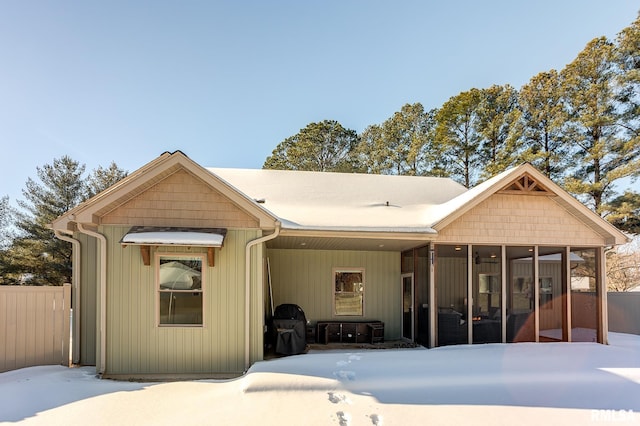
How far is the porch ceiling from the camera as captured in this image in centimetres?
795

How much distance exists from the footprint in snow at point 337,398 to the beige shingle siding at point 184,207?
3215 mm

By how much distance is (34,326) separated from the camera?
6.25 metres

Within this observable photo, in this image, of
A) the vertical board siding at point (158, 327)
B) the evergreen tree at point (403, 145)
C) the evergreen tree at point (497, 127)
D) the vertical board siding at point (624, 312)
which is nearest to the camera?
the vertical board siding at point (158, 327)

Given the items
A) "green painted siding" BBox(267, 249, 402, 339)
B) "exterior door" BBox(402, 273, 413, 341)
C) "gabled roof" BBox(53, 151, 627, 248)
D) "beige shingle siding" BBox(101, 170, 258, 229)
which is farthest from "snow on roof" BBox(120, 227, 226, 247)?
"exterior door" BBox(402, 273, 413, 341)

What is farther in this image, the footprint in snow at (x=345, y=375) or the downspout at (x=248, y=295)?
the downspout at (x=248, y=295)

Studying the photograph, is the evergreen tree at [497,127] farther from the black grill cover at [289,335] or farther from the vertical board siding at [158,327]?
the vertical board siding at [158,327]

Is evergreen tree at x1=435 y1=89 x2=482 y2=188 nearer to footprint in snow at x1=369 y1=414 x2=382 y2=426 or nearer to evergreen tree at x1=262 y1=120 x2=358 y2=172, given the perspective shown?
evergreen tree at x1=262 y1=120 x2=358 y2=172

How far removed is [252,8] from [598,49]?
15918mm

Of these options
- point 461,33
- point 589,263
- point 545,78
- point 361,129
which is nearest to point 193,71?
point 461,33

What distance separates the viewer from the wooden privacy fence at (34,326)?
6.04 meters

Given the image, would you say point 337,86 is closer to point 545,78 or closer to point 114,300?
point 545,78

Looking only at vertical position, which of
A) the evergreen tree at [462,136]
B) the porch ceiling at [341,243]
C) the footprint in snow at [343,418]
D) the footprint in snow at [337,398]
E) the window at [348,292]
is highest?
the evergreen tree at [462,136]

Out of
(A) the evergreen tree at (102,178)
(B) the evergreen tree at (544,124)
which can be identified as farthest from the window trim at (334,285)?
(A) the evergreen tree at (102,178)

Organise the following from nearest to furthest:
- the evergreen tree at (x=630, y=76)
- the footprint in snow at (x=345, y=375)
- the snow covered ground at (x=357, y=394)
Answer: the snow covered ground at (x=357, y=394), the footprint in snow at (x=345, y=375), the evergreen tree at (x=630, y=76)
